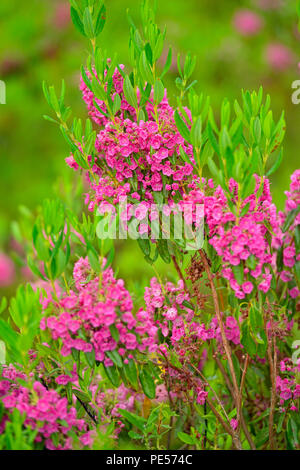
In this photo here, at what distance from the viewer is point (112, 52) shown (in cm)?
289

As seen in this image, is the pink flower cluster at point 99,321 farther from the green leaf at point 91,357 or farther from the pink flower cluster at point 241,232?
the pink flower cluster at point 241,232

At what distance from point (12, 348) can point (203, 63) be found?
2700mm

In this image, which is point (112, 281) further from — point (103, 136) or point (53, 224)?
point (103, 136)

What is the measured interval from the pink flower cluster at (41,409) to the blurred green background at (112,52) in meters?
1.89

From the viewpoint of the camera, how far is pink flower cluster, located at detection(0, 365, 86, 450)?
31.6 inches

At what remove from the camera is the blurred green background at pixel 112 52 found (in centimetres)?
299

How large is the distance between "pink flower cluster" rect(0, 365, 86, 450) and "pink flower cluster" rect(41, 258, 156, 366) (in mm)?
66

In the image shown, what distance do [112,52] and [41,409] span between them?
2386 millimetres

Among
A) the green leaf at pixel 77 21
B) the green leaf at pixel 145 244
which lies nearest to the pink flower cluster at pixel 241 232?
the green leaf at pixel 145 244

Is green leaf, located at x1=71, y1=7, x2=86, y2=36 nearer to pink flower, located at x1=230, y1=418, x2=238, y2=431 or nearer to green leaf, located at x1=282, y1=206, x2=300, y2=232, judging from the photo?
green leaf, located at x1=282, y1=206, x2=300, y2=232

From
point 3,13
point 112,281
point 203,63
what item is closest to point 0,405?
point 112,281

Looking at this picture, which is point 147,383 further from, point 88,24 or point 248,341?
point 88,24

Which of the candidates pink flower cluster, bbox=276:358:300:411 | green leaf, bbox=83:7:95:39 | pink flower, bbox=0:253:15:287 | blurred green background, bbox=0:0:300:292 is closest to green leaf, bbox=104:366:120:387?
pink flower cluster, bbox=276:358:300:411

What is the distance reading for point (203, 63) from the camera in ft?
10.6
